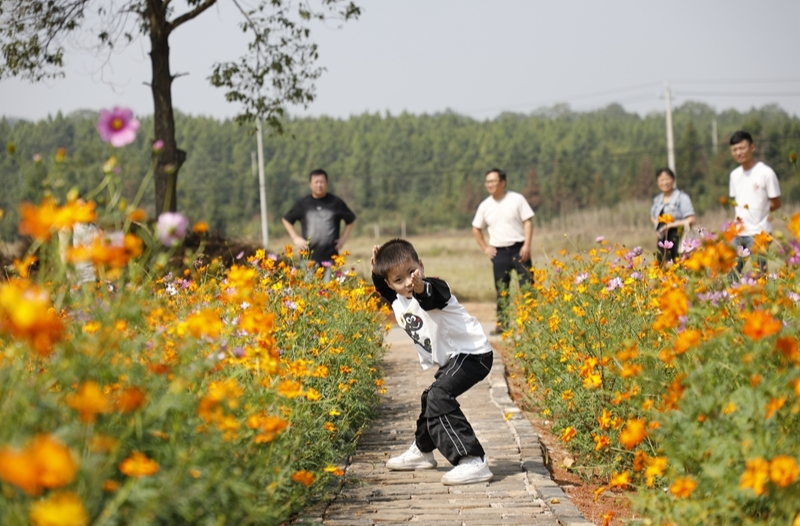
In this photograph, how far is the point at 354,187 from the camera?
3469 inches

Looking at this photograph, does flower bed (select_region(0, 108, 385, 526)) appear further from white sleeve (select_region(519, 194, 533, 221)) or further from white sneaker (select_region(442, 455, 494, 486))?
white sleeve (select_region(519, 194, 533, 221))

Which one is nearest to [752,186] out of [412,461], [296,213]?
[412,461]

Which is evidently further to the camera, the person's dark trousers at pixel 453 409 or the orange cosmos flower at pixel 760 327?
the person's dark trousers at pixel 453 409

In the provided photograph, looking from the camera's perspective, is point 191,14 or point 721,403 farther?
point 191,14

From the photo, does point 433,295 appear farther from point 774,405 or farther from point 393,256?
point 774,405

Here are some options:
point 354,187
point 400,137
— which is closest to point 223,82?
point 354,187

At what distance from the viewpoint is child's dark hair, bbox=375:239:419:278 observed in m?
4.23

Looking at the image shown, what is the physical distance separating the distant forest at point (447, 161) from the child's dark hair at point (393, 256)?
5460 cm

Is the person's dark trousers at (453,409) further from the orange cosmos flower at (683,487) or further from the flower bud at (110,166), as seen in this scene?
the flower bud at (110,166)

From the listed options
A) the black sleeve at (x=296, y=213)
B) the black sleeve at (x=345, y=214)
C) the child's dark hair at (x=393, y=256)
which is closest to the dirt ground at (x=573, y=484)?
the child's dark hair at (x=393, y=256)

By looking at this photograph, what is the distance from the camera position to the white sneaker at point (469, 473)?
167 inches

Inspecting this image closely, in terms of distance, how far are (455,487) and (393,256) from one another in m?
1.16

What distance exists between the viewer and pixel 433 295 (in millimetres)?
4199

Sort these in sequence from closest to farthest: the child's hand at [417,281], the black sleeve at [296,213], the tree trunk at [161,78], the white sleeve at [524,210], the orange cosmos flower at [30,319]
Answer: the orange cosmos flower at [30,319] < the child's hand at [417,281] < the white sleeve at [524,210] < the black sleeve at [296,213] < the tree trunk at [161,78]
